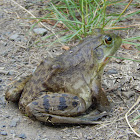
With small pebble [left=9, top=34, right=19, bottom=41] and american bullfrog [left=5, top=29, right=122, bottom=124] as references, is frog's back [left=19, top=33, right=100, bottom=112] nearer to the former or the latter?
american bullfrog [left=5, top=29, right=122, bottom=124]

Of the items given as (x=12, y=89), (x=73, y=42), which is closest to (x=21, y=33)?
(x=73, y=42)

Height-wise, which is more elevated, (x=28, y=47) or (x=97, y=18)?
(x=97, y=18)

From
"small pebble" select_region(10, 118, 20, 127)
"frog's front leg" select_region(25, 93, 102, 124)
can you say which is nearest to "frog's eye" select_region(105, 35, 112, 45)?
"frog's front leg" select_region(25, 93, 102, 124)

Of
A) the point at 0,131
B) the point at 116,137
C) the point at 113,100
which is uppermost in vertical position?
the point at 0,131

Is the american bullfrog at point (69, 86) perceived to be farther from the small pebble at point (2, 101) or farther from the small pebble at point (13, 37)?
the small pebble at point (13, 37)

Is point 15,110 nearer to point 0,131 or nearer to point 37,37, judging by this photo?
point 0,131

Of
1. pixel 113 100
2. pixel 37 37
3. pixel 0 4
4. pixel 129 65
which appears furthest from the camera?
pixel 0 4

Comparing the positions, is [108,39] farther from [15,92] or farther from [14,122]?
[14,122]
